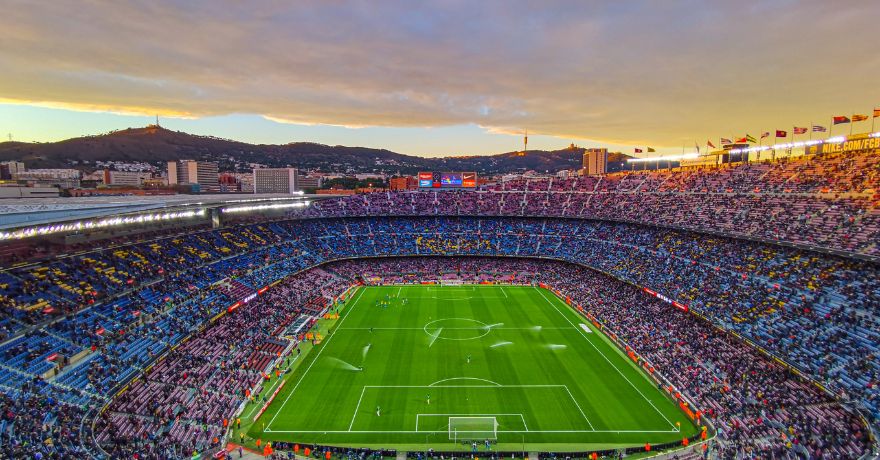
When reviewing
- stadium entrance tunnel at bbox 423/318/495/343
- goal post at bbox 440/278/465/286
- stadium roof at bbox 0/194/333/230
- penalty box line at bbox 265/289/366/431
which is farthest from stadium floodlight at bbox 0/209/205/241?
goal post at bbox 440/278/465/286

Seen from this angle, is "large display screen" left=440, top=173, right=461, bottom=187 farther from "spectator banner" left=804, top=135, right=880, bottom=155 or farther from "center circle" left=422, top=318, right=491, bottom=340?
"spectator banner" left=804, top=135, right=880, bottom=155

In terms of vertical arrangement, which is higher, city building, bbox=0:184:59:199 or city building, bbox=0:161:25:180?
city building, bbox=0:161:25:180

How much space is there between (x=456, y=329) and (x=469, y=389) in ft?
46.0

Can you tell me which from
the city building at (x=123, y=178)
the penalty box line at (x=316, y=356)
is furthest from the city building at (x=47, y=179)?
the penalty box line at (x=316, y=356)

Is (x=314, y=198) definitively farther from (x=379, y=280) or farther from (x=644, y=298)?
(x=644, y=298)

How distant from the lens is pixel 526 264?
7444 centimetres

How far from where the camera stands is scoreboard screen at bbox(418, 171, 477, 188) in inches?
3590

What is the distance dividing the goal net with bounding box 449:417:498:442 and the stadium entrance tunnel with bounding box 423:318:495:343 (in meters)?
15.7

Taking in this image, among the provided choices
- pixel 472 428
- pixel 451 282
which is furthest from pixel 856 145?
pixel 472 428

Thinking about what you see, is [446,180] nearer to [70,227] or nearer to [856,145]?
[856,145]

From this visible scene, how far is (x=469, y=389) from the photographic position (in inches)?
1395

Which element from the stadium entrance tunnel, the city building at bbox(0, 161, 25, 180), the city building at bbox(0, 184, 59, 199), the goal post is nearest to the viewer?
the city building at bbox(0, 184, 59, 199)

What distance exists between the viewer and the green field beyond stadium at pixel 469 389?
29188 mm

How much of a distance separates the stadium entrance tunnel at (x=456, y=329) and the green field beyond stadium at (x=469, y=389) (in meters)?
0.11
